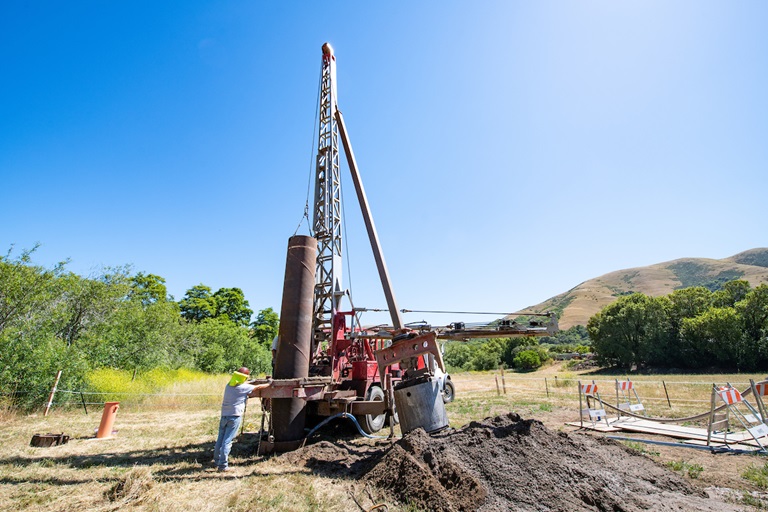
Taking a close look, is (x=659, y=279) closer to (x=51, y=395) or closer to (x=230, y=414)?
(x=230, y=414)

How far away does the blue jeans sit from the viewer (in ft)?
20.7

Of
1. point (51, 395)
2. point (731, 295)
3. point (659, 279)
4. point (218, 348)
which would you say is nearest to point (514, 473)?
point (51, 395)

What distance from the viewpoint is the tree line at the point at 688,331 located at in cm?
3022

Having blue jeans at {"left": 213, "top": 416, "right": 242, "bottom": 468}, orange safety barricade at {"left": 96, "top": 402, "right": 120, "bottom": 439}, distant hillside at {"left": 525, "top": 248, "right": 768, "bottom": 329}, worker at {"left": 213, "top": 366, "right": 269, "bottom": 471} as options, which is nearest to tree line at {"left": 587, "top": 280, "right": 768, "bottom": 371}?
worker at {"left": 213, "top": 366, "right": 269, "bottom": 471}

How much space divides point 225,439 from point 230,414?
15.9 inches

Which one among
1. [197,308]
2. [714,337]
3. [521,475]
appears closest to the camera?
[521,475]

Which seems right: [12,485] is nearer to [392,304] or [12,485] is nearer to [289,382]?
[289,382]

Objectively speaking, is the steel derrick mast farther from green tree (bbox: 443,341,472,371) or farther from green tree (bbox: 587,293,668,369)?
green tree (bbox: 443,341,472,371)

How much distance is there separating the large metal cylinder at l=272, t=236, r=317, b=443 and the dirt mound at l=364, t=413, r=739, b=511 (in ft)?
8.18

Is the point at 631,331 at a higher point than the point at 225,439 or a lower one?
higher

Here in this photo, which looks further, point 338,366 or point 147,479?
point 338,366

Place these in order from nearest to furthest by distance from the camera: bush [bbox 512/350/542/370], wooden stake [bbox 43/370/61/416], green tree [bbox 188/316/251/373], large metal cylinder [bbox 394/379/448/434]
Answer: large metal cylinder [bbox 394/379/448/434] < wooden stake [bbox 43/370/61/416] < green tree [bbox 188/316/251/373] < bush [bbox 512/350/542/370]

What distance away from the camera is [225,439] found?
20.9ft

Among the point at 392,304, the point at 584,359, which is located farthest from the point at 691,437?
the point at 584,359
